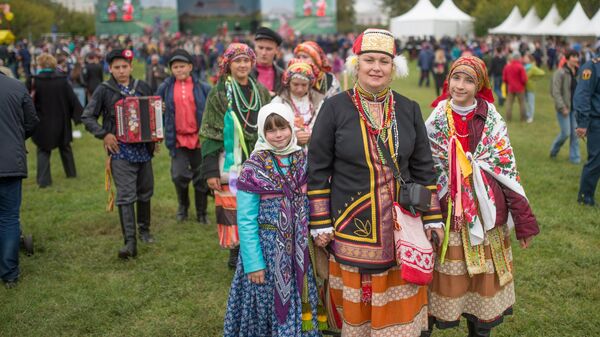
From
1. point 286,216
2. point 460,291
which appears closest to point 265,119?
point 286,216

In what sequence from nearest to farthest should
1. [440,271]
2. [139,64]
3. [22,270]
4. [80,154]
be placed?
[440,271] → [22,270] → [80,154] → [139,64]

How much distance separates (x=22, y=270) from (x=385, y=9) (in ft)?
278

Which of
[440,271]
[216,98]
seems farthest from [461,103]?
[216,98]

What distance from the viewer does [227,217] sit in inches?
201

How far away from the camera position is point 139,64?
36.7m

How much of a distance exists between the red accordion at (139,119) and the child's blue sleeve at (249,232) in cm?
271

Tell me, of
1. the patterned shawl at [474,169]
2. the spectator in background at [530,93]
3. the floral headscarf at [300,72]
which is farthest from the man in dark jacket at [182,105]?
the spectator in background at [530,93]

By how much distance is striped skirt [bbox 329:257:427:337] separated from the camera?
10.7 feet

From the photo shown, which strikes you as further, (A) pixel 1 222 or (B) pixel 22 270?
(B) pixel 22 270

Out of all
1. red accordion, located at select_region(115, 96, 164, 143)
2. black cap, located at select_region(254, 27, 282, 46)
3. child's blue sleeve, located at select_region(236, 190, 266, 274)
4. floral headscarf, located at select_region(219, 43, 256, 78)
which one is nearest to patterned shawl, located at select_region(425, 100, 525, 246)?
child's blue sleeve, located at select_region(236, 190, 266, 274)

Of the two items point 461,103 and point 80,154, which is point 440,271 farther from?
point 80,154

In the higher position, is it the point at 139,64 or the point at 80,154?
the point at 139,64

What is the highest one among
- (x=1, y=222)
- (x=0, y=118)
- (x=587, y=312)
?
(x=0, y=118)

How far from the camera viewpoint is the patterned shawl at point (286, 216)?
3.39 meters
